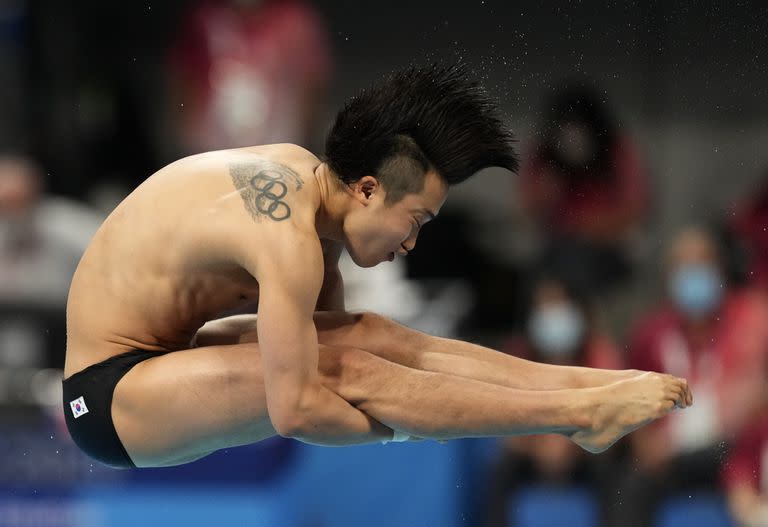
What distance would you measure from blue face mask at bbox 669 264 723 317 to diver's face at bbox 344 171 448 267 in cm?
206

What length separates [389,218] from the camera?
3166 mm

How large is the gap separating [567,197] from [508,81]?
988mm

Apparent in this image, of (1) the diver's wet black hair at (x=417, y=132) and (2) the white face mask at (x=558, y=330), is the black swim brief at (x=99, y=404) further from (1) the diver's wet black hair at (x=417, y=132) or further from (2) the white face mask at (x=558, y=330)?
(2) the white face mask at (x=558, y=330)

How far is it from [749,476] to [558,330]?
0.89 meters

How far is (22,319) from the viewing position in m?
5.30

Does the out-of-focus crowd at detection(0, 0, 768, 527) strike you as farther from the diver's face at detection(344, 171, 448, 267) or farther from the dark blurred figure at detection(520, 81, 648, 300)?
the diver's face at detection(344, 171, 448, 267)

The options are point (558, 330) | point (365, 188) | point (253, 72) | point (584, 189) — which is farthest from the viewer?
point (253, 72)

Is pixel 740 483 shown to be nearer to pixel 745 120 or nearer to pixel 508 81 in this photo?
pixel 745 120

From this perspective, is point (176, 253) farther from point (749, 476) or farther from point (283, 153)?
point (749, 476)

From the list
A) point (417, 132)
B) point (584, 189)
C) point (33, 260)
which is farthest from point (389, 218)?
point (33, 260)

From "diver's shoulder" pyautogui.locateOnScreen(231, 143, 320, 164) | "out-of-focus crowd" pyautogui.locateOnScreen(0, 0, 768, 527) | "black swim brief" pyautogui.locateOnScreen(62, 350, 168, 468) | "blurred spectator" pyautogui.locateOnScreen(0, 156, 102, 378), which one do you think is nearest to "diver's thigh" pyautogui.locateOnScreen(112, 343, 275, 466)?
"black swim brief" pyautogui.locateOnScreen(62, 350, 168, 468)

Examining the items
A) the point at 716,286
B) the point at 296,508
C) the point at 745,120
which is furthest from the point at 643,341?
the point at 296,508

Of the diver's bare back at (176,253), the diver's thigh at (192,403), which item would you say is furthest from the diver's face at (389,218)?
the diver's thigh at (192,403)

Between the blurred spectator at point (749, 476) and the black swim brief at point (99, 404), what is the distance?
8.33 ft
